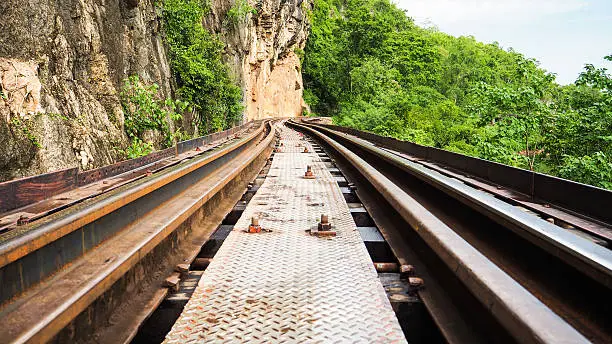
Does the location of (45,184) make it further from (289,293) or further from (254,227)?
(289,293)

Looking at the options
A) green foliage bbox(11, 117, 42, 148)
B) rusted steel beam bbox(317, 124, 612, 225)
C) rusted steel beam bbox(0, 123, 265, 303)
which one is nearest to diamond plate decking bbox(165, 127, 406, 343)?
rusted steel beam bbox(0, 123, 265, 303)

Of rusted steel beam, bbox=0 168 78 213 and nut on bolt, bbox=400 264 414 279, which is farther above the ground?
rusted steel beam, bbox=0 168 78 213

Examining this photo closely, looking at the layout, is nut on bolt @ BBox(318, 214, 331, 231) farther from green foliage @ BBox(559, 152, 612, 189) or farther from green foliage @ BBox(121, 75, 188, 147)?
green foliage @ BBox(559, 152, 612, 189)

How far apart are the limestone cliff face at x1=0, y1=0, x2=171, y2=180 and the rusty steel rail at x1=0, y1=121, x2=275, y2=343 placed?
3.18 meters

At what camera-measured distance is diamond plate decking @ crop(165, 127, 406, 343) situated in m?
2.03

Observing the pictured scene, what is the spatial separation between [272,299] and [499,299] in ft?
3.92

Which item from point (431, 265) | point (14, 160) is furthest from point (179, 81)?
point (431, 265)

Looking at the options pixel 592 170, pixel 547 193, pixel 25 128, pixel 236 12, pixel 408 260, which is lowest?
pixel 592 170

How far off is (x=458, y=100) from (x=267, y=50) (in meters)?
30.7

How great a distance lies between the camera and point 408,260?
305cm

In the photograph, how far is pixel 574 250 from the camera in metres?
2.11

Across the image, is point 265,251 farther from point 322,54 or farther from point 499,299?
point 322,54

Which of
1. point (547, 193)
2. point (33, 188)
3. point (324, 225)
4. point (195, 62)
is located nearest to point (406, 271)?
point (324, 225)

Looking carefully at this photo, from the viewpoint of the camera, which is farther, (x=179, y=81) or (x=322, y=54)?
(x=322, y=54)
